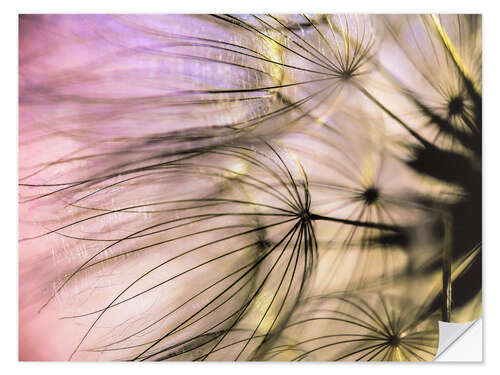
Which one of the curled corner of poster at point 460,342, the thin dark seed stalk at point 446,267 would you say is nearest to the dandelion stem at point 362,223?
the thin dark seed stalk at point 446,267

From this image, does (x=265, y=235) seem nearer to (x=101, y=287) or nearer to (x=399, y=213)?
(x=399, y=213)

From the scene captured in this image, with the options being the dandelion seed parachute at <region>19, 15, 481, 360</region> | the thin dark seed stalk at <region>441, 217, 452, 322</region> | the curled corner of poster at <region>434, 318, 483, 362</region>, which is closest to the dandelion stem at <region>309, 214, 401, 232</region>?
the dandelion seed parachute at <region>19, 15, 481, 360</region>

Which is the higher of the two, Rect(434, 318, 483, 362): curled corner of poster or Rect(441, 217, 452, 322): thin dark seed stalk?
Rect(441, 217, 452, 322): thin dark seed stalk

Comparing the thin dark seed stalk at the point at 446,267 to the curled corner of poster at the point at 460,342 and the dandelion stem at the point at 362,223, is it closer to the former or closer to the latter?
the curled corner of poster at the point at 460,342

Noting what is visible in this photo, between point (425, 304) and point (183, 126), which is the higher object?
point (183, 126)

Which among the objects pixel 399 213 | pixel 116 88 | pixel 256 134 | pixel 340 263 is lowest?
pixel 340 263

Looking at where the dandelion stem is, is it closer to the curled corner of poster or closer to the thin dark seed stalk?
the thin dark seed stalk

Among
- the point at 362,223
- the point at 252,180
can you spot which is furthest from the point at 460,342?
the point at 252,180

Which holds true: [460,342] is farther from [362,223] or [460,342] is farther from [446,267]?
[362,223]
